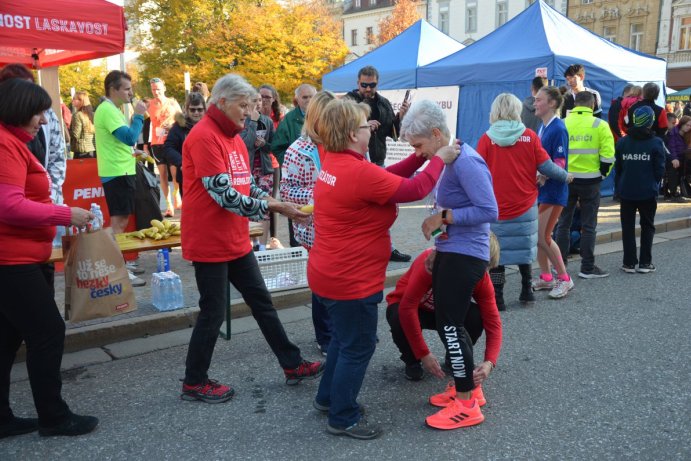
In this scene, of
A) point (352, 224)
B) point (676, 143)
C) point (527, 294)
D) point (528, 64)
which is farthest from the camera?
point (676, 143)

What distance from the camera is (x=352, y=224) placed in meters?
2.99

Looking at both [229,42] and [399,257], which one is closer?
[399,257]

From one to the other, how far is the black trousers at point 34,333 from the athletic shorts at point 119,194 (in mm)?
2854

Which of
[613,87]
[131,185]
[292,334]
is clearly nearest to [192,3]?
[613,87]

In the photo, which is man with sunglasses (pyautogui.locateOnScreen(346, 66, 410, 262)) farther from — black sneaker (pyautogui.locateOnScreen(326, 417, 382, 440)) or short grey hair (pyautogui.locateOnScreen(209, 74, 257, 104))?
black sneaker (pyautogui.locateOnScreen(326, 417, 382, 440))

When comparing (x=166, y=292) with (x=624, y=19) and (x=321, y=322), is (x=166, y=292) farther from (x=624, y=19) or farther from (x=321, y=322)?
(x=624, y=19)

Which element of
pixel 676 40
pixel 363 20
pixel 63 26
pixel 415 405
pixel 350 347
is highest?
pixel 363 20

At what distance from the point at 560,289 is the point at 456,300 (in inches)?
115

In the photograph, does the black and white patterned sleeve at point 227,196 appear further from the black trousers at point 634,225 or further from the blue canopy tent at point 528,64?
the blue canopy tent at point 528,64

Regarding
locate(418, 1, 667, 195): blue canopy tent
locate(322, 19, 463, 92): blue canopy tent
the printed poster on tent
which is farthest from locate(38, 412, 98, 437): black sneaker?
locate(322, 19, 463, 92): blue canopy tent

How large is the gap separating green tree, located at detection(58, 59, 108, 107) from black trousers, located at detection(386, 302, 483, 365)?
3595cm

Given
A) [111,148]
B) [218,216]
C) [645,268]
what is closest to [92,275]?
[218,216]

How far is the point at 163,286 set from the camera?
5098mm

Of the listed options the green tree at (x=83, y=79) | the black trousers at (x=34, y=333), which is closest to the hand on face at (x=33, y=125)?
the black trousers at (x=34, y=333)
